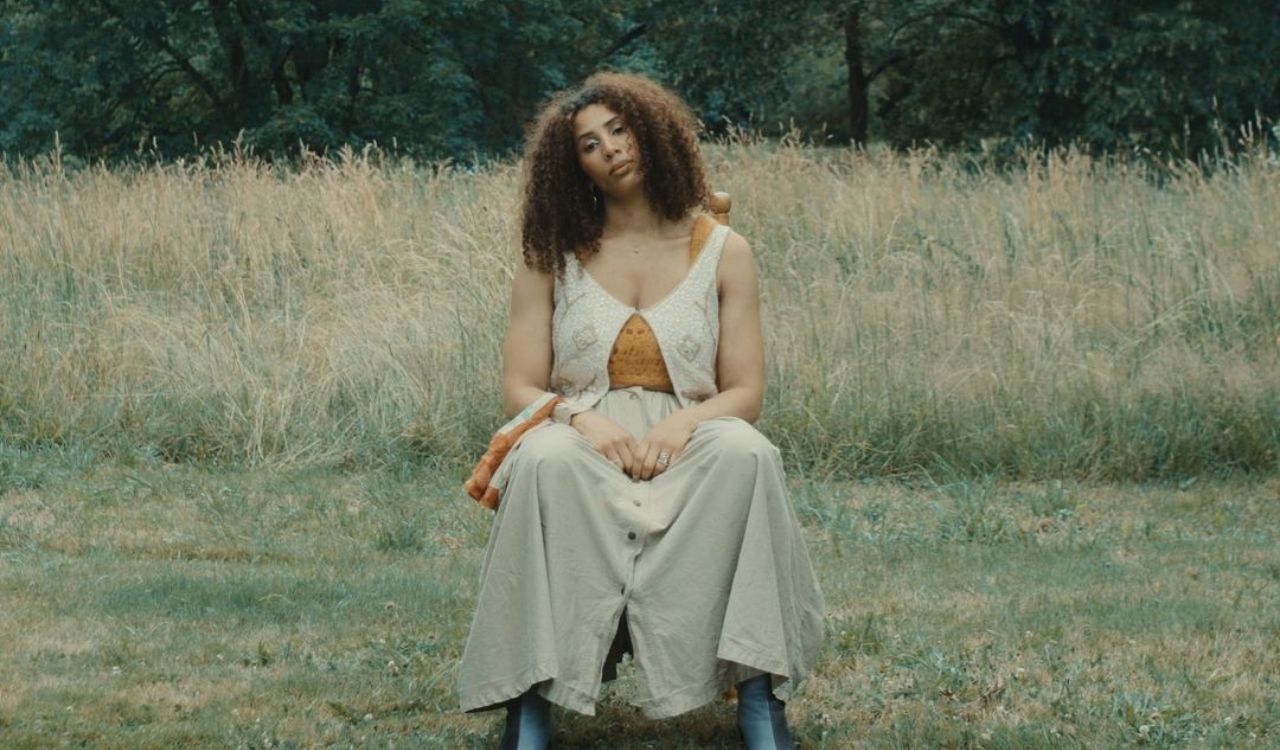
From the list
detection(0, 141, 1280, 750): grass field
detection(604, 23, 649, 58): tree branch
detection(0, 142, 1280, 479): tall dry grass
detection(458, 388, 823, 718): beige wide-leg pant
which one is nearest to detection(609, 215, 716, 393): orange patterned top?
detection(458, 388, 823, 718): beige wide-leg pant

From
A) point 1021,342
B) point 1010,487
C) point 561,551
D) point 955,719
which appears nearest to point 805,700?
point 955,719

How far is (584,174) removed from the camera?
4.08m

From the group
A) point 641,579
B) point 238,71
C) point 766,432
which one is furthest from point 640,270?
point 238,71

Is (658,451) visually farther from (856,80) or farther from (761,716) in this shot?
(856,80)

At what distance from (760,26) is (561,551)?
881 inches

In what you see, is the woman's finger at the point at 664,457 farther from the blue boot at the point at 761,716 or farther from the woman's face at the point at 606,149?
the woman's face at the point at 606,149

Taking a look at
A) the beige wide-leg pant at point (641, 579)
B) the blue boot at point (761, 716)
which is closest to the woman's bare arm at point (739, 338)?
the beige wide-leg pant at point (641, 579)

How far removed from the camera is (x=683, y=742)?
3.89 meters

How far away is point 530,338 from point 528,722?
2.93ft

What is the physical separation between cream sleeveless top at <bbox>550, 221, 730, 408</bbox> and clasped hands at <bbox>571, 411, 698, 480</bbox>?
183 mm

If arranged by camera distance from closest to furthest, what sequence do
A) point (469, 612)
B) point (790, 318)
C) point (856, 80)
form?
point (469, 612)
point (790, 318)
point (856, 80)

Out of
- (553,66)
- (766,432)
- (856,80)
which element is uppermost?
(553,66)

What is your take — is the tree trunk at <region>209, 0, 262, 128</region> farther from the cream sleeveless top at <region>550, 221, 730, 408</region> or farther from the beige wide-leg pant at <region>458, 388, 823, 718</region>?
the beige wide-leg pant at <region>458, 388, 823, 718</region>

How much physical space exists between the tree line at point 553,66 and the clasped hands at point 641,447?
1875cm
